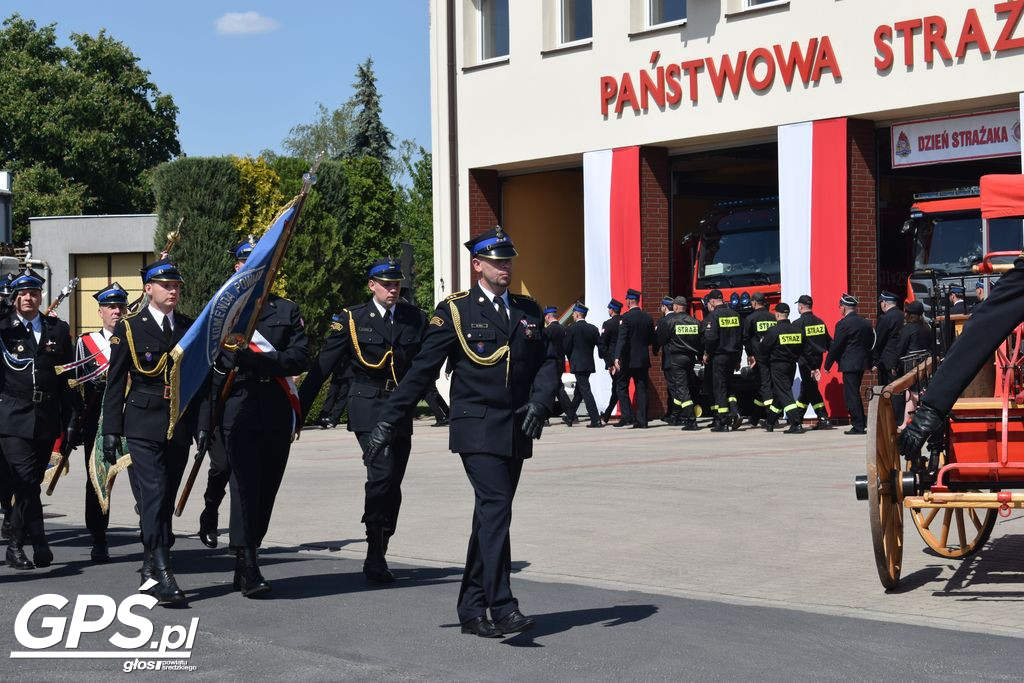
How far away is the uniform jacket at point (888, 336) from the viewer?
20500 millimetres

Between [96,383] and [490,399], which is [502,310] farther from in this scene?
[96,383]

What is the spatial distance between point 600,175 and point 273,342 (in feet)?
57.1

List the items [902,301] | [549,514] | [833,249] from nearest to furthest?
[549,514] → [902,301] → [833,249]

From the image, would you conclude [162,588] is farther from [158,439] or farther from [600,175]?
[600,175]

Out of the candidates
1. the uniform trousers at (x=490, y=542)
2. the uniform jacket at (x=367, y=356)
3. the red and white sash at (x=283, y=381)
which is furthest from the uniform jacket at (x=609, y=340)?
the uniform trousers at (x=490, y=542)

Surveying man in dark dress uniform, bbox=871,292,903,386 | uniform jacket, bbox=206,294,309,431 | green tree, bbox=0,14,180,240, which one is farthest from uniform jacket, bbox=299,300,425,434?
green tree, bbox=0,14,180,240

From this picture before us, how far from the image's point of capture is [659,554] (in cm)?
1055

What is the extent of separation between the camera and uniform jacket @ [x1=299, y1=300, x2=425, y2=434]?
32.9ft

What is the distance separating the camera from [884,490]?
8438 mm

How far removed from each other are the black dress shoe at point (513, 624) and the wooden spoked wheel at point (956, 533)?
9.10 ft

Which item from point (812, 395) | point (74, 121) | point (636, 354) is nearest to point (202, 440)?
point (812, 395)

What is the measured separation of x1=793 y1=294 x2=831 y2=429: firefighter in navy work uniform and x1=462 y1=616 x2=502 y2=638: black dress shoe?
14.2 m

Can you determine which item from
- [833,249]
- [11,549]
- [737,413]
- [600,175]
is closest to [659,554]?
[11,549]

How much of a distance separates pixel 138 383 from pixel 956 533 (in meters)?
5.45
